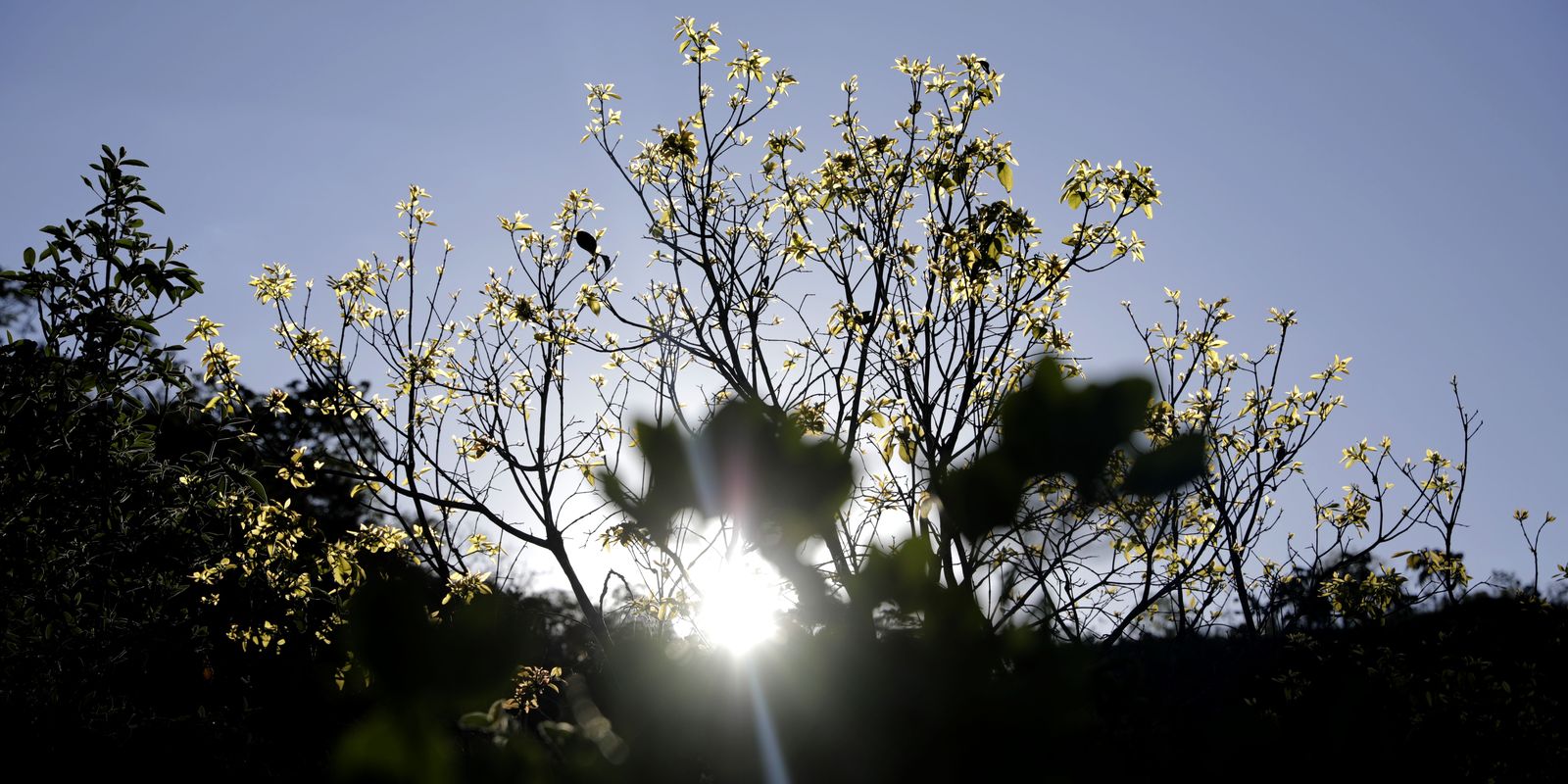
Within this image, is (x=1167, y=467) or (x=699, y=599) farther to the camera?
(x=699, y=599)

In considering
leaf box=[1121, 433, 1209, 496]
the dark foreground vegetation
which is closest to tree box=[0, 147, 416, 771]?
the dark foreground vegetation

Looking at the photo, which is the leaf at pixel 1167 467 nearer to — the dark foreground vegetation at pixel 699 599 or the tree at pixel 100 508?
the dark foreground vegetation at pixel 699 599

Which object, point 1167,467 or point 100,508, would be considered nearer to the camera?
point 1167,467

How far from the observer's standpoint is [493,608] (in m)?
0.65

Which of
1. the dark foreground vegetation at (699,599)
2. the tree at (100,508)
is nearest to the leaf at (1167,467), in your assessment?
the dark foreground vegetation at (699,599)

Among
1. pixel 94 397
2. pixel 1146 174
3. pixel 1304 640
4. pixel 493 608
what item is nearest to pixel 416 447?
pixel 94 397

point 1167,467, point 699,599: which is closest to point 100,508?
point 699,599

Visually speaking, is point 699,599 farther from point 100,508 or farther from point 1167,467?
point 1167,467

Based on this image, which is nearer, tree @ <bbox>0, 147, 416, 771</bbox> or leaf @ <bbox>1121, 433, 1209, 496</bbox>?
leaf @ <bbox>1121, 433, 1209, 496</bbox>

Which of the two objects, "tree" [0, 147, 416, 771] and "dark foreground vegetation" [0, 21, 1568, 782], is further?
"tree" [0, 147, 416, 771]

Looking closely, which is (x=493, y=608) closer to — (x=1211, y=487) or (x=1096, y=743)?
(x=1096, y=743)

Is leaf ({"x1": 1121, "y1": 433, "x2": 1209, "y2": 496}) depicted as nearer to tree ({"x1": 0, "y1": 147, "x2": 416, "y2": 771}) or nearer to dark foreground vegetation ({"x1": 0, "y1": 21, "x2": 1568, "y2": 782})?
dark foreground vegetation ({"x1": 0, "y1": 21, "x2": 1568, "y2": 782})

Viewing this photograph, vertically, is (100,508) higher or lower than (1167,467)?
higher

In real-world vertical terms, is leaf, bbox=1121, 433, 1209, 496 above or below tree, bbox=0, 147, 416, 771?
below
